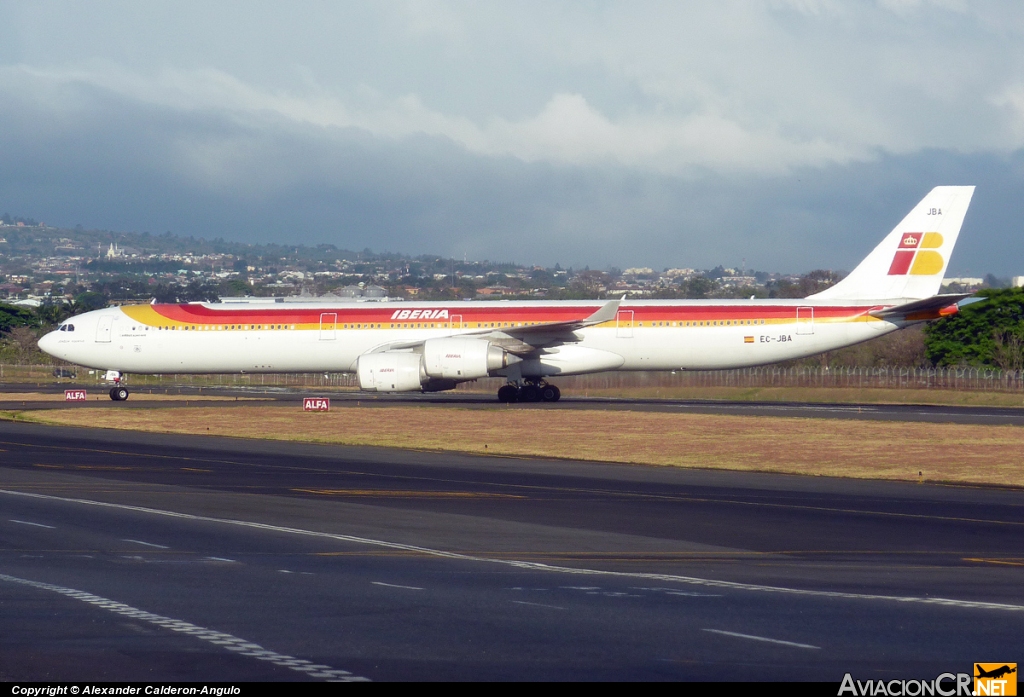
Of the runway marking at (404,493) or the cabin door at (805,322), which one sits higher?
the cabin door at (805,322)

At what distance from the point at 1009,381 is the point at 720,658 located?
4480 cm

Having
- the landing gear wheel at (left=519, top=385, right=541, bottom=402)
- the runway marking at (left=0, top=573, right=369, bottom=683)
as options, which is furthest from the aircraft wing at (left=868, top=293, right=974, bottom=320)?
the runway marking at (left=0, top=573, right=369, bottom=683)

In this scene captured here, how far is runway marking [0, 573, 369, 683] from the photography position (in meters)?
6.92

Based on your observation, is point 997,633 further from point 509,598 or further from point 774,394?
point 774,394

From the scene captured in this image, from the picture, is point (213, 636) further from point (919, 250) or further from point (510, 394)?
point (919, 250)

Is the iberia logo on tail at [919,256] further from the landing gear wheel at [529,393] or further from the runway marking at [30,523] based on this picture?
the runway marking at [30,523]

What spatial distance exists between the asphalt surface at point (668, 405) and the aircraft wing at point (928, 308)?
10.3 feet

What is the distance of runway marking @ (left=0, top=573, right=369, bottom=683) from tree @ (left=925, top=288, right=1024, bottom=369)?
195 ft

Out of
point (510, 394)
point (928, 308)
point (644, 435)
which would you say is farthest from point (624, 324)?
point (644, 435)

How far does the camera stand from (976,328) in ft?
213

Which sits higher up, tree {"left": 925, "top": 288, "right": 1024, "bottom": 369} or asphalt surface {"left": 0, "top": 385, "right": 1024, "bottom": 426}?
tree {"left": 925, "top": 288, "right": 1024, "bottom": 369}

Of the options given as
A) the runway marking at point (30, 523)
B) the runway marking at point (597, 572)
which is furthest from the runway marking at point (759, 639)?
the runway marking at point (30, 523)

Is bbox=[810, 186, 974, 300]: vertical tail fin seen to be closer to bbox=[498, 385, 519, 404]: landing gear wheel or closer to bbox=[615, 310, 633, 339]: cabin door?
bbox=[615, 310, 633, 339]: cabin door

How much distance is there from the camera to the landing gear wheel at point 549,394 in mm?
40375
